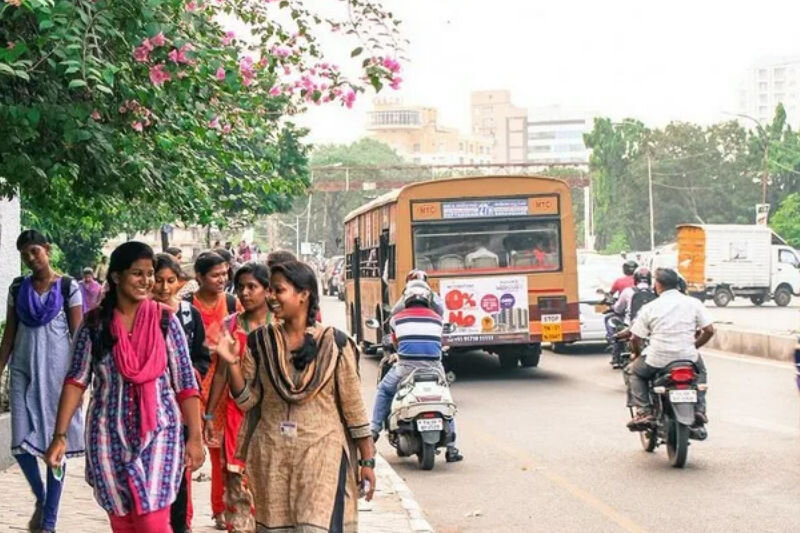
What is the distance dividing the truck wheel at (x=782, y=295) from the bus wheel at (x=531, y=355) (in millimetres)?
24401

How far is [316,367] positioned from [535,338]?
14431 mm

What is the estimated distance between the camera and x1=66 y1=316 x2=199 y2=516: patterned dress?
5.59 meters

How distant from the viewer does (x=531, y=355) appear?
21.0 metres

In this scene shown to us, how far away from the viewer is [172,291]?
792 centimetres

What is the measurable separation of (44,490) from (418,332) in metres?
4.09

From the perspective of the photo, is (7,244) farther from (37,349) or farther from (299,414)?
(299,414)

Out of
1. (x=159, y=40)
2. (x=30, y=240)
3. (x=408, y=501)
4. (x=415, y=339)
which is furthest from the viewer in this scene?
(x=415, y=339)

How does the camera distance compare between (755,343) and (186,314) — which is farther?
(755,343)

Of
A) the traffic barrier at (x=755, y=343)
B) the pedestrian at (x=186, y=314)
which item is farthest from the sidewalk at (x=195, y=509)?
the traffic barrier at (x=755, y=343)

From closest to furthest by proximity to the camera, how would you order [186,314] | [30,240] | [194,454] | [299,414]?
1. [299,414]
2. [194,454]
3. [186,314]
4. [30,240]

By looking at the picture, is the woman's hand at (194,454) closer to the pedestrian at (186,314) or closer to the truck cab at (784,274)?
the pedestrian at (186,314)

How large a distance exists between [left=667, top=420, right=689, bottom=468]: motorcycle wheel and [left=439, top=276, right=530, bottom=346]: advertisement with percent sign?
798cm

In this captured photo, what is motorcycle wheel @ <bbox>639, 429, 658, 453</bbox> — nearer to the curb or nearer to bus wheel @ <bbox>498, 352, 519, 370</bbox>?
the curb

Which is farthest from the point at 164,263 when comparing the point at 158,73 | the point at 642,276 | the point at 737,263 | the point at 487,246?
the point at 737,263
